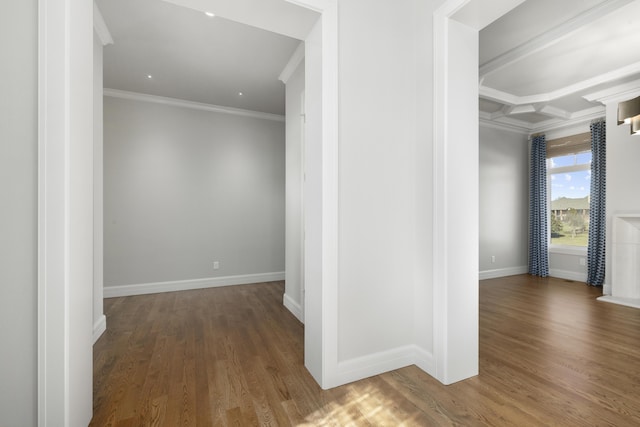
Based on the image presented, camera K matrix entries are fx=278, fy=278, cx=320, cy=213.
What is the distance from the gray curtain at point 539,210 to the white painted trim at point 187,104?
16.8 ft

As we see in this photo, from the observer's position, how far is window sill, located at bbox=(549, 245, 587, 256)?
509cm

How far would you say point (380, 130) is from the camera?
211cm

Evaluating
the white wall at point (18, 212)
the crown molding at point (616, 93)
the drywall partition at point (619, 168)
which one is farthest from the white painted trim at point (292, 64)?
the drywall partition at point (619, 168)

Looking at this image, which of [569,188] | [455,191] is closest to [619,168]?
[569,188]

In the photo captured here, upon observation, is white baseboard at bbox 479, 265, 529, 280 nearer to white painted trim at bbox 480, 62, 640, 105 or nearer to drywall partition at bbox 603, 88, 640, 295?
drywall partition at bbox 603, 88, 640, 295

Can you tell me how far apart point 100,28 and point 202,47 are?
2.92ft

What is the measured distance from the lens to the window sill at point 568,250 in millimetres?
5086

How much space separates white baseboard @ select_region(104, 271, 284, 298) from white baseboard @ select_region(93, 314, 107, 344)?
1286mm

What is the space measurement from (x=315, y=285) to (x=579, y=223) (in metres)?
5.87

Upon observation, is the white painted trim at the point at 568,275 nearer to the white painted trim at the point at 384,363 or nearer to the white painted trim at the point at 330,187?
the white painted trim at the point at 384,363

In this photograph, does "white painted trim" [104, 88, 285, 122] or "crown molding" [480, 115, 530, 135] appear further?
"crown molding" [480, 115, 530, 135]

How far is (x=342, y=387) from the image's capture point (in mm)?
1909

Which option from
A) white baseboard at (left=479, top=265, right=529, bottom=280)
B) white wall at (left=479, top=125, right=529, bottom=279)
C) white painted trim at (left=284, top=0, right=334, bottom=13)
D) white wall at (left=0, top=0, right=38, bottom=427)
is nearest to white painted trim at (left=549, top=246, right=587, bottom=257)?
white wall at (left=479, top=125, right=529, bottom=279)

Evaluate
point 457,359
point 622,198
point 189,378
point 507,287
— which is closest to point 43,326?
point 189,378
